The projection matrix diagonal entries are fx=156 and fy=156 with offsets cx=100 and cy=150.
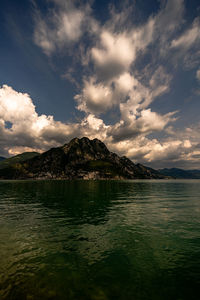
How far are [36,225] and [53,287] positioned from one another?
1761cm

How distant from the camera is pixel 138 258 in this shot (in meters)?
16.9

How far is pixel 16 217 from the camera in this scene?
33.4 meters

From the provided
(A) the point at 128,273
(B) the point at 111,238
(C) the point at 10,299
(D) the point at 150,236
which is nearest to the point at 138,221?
(D) the point at 150,236

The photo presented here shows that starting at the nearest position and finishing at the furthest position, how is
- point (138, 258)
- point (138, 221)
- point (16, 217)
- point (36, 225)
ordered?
point (138, 258)
point (36, 225)
point (138, 221)
point (16, 217)

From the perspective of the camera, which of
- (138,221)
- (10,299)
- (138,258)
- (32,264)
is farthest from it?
(138,221)

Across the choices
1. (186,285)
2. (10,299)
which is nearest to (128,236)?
(186,285)

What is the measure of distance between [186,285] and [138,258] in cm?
507

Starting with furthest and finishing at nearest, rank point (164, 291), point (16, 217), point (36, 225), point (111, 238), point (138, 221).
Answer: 1. point (16, 217)
2. point (138, 221)
3. point (36, 225)
4. point (111, 238)
5. point (164, 291)

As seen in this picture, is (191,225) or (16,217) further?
(16,217)

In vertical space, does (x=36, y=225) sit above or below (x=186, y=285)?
above

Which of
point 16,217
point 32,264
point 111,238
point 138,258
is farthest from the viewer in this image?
point 16,217

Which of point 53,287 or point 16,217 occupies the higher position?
point 16,217

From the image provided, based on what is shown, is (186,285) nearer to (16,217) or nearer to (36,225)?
(36,225)

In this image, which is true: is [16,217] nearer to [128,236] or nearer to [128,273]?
[128,236]
